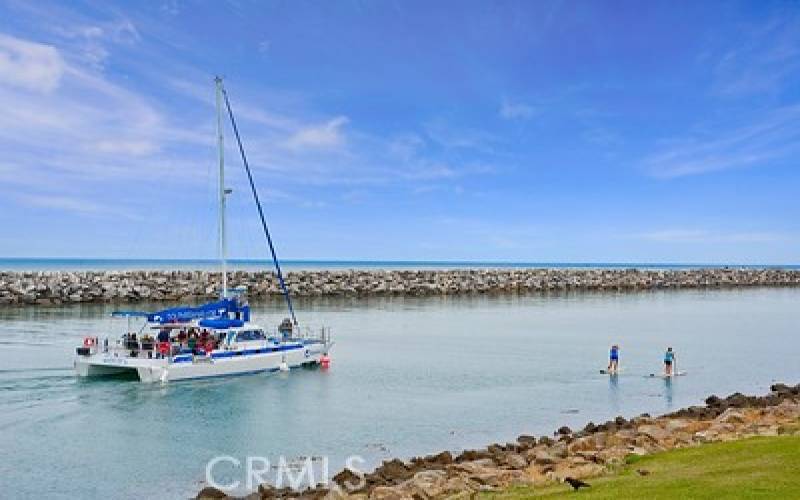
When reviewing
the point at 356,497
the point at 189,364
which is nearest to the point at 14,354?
the point at 189,364

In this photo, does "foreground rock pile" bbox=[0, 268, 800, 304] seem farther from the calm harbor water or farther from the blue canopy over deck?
the blue canopy over deck

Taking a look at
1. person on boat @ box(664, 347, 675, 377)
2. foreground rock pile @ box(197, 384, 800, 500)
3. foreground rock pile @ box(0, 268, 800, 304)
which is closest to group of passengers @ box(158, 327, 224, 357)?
foreground rock pile @ box(197, 384, 800, 500)

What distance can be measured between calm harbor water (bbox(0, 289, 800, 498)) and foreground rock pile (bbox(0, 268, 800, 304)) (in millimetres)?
16939

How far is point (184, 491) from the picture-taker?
2048cm

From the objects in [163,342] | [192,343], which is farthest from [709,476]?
[163,342]

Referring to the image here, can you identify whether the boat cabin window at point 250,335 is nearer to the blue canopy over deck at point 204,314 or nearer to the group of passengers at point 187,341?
the blue canopy over deck at point 204,314

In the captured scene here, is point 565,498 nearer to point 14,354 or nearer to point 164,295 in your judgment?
point 14,354

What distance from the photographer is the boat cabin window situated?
4222 centimetres

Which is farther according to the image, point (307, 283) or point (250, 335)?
point (307, 283)

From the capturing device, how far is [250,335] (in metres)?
42.7

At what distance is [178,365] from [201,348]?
1813 mm

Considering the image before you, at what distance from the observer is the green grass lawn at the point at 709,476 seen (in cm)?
1331

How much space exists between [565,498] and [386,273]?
10453cm

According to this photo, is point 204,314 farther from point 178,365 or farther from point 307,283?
point 307,283
